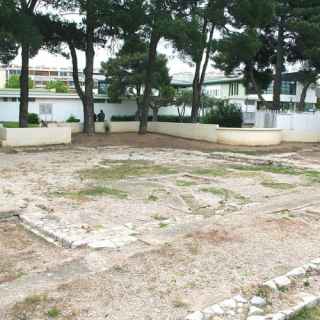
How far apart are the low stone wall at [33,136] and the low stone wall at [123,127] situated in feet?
18.8

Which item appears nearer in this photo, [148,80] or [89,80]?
[89,80]

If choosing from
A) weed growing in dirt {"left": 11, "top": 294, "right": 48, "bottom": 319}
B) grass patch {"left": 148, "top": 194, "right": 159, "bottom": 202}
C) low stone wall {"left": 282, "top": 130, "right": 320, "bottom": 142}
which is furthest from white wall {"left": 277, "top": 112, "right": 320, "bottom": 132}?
weed growing in dirt {"left": 11, "top": 294, "right": 48, "bottom": 319}

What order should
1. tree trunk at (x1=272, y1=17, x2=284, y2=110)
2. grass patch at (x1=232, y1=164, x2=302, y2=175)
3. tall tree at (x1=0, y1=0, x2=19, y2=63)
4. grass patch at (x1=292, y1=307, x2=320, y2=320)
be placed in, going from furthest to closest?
tree trunk at (x1=272, y1=17, x2=284, y2=110), tall tree at (x1=0, y1=0, x2=19, y2=63), grass patch at (x1=232, y1=164, x2=302, y2=175), grass patch at (x1=292, y1=307, x2=320, y2=320)

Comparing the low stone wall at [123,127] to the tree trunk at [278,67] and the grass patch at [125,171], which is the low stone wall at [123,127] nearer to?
the tree trunk at [278,67]

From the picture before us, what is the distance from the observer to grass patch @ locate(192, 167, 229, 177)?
12.2 m

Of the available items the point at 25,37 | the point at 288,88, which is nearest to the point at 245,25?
the point at 25,37

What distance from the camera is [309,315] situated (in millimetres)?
4070

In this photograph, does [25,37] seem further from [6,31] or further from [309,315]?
[309,315]

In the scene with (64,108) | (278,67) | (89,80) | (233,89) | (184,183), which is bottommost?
(184,183)

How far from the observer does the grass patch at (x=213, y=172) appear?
40.0 feet

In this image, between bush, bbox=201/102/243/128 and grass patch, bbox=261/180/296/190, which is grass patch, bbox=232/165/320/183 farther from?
bush, bbox=201/102/243/128

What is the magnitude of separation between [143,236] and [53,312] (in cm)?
239


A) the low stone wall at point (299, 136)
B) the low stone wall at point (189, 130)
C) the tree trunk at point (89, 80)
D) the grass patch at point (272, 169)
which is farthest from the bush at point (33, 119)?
the grass patch at point (272, 169)

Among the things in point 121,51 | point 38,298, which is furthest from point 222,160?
point 38,298
